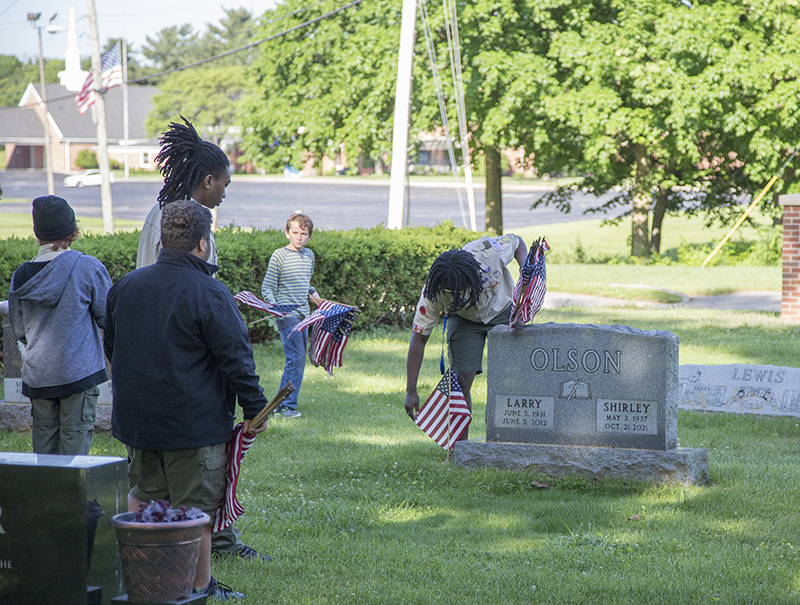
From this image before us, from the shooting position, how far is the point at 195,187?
4.62 metres

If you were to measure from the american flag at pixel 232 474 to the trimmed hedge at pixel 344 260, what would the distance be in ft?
21.3

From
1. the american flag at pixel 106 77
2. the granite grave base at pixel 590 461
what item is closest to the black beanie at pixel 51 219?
the granite grave base at pixel 590 461

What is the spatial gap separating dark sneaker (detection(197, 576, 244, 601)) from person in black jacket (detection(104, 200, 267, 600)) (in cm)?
17

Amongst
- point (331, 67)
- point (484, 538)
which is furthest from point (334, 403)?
point (331, 67)

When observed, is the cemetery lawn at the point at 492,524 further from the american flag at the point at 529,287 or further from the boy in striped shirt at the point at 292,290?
the american flag at the point at 529,287

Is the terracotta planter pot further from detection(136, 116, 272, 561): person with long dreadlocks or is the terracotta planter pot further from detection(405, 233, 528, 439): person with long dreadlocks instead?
detection(405, 233, 528, 439): person with long dreadlocks

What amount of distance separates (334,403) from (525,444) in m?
3.02

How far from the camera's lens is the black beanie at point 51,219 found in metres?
5.05

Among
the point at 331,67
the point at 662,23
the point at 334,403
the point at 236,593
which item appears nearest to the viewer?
the point at 236,593

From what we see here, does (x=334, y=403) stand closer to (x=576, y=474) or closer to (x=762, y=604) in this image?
(x=576, y=474)

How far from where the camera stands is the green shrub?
73.6 metres

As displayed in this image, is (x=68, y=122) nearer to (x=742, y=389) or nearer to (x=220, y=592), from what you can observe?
(x=742, y=389)

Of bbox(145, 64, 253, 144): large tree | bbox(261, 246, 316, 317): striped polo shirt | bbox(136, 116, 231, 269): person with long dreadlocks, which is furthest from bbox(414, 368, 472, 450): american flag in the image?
bbox(145, 64, 253, 144): large tree

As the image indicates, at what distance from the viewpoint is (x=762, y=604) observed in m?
4.21
